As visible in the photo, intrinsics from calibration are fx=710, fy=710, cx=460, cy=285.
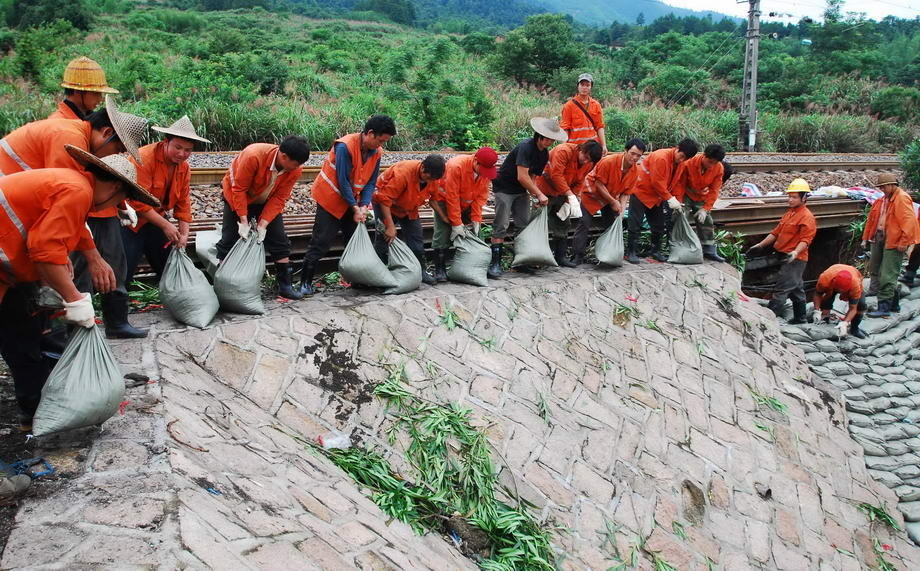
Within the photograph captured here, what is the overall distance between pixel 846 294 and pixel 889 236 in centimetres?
112

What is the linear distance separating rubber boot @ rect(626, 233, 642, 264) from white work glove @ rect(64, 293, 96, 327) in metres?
5.98

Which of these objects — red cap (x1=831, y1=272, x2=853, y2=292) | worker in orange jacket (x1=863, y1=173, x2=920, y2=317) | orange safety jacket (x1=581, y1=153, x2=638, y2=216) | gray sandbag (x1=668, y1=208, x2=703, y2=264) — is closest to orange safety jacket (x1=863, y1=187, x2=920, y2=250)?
worker in orange jacket (x1=863, y1=173, x2=920, y2=317)

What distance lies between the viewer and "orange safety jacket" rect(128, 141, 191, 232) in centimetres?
471

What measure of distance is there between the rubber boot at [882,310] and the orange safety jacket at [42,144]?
9.15m

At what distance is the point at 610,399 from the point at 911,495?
3.28 m

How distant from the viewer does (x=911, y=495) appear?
6629mm

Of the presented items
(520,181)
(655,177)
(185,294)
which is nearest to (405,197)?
(520,181)

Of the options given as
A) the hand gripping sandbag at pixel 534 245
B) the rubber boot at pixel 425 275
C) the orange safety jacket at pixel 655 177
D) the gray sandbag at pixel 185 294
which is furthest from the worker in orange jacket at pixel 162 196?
the orange safety jacket at pixel 655 177

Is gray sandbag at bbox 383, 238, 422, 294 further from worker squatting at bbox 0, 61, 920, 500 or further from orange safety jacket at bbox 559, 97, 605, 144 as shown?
orange safety jacket at bbox 559, 97, 605, 144

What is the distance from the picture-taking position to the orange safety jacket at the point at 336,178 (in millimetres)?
5648

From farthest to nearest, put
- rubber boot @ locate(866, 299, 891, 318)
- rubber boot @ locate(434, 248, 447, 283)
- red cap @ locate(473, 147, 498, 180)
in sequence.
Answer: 1. rubber boot @ locate(866, 299, 891, 318)
2. rubber boot @ locate(434, 248, 447, 283)
3. red cap @ locate(473, 147, 498, 180)

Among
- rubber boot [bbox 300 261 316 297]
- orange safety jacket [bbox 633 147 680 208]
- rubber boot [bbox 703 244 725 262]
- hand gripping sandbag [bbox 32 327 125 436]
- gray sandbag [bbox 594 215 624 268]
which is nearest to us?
hand gripping sandbag [bbox 32 327 125 436]

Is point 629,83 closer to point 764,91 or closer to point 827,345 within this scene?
point 764,91

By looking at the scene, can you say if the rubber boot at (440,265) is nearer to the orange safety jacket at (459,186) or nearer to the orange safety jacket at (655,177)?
the orange safety jacket at (459,186)
